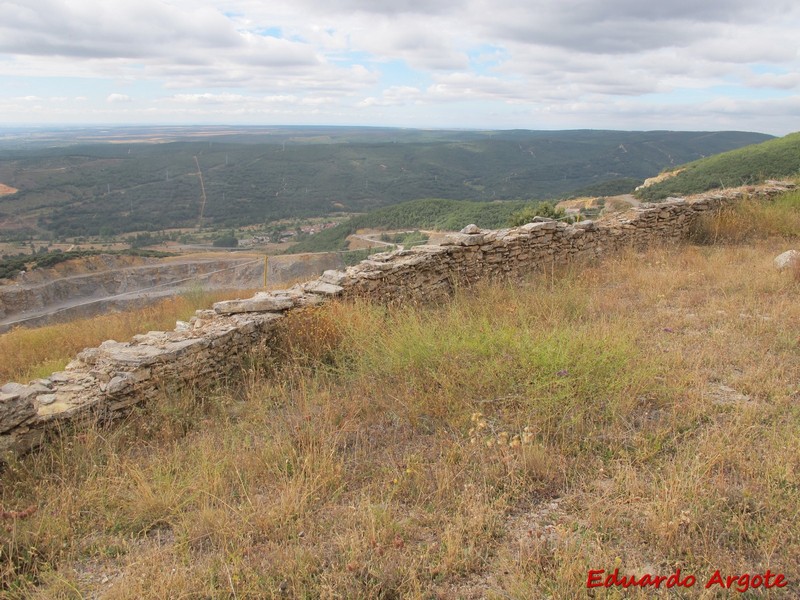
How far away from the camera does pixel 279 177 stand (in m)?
103

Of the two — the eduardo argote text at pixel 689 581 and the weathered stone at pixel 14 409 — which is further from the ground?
the weathered stone at pixel 14 409

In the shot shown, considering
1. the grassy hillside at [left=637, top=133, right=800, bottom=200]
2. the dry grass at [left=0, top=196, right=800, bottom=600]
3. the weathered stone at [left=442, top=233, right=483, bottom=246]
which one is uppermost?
the grassy hillside at [left=637, top=133, right=800, bottom=200]

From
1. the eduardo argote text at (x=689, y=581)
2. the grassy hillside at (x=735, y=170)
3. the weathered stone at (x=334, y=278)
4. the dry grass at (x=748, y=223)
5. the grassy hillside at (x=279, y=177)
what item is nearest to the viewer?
the eduardo argote text at (x=689, y=581)

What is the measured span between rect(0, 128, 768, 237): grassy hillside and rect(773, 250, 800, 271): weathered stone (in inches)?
2508

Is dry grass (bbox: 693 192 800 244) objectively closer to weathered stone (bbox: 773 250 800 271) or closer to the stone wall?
the stone wall

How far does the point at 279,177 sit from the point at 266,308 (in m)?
105

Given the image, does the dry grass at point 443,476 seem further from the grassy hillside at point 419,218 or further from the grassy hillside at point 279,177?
the grassy hillside at point 279,177

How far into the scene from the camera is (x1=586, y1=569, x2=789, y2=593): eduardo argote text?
196 centimetres

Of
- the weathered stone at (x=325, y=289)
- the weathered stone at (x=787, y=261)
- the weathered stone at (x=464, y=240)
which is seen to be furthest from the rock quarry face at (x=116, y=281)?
the weathered stone at (x=787, y=261)

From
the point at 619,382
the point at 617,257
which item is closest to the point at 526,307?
the point at 619,382

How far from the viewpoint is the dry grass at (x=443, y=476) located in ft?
7.16

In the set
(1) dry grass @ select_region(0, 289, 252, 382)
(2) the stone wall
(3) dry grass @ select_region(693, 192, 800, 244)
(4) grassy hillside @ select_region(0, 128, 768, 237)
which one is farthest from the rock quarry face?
(4) grassy hillside @ select_region(0, 128, 768, 237)

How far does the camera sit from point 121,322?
873cm

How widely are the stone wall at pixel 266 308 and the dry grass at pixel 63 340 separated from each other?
2.87 metres
